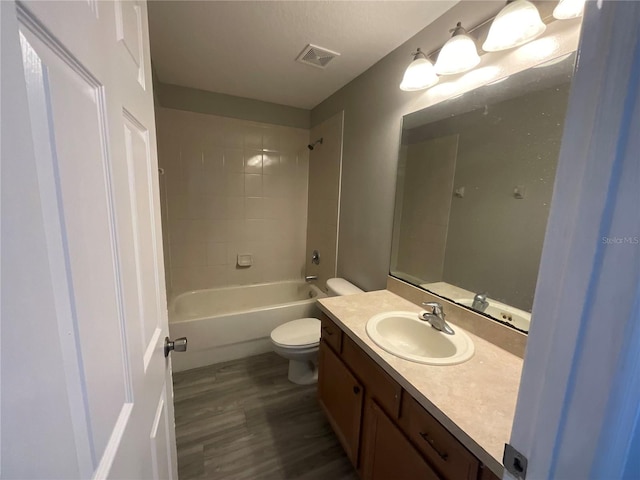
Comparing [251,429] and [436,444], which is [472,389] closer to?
[436,444]

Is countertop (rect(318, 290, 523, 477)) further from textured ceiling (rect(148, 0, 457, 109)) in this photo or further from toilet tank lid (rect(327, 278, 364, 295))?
textured ceiling (rect(148, 0, 457, 109))

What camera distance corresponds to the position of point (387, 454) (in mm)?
1014

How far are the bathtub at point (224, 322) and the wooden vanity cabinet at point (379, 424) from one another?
3.04 ft

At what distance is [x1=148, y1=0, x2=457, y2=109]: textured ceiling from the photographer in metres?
1.31

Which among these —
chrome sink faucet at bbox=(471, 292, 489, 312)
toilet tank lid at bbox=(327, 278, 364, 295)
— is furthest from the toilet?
chrome sink faucet at bbox=(471, 292, 489, 312)

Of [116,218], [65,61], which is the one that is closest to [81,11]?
[65,61]

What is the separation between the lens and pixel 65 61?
1.07ft

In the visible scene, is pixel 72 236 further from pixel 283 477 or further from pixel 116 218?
pixel 283 477

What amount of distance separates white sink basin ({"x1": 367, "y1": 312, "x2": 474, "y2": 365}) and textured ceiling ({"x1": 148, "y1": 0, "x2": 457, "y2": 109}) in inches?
61.6

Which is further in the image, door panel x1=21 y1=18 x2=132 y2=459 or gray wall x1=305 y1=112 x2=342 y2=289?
gray wall x1=305 y1=112 x2=342 y2=289

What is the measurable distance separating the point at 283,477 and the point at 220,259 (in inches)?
76.7

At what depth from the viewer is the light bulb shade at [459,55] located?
1103 millimetres

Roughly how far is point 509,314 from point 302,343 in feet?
4.24

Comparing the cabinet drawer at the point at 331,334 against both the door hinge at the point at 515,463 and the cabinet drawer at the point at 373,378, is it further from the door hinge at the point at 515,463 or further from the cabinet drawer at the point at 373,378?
the door hinge at the point at 515,463
